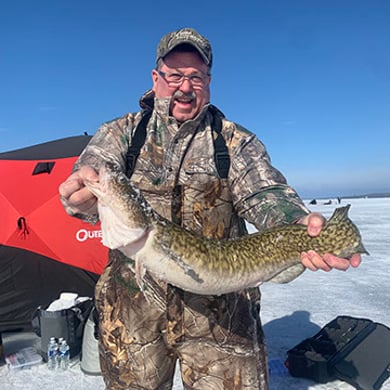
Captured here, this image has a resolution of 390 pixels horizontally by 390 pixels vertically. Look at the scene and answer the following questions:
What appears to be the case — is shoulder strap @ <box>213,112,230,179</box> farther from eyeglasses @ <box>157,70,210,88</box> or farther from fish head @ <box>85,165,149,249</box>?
fish head @ <box>85,165,149,249</box>

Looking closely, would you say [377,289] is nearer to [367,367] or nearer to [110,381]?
[367,367]

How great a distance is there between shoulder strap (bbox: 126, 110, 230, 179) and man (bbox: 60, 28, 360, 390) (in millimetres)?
13

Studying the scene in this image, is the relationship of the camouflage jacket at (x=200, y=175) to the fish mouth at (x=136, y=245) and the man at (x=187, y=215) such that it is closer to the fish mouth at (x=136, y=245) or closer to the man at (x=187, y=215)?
the man at (x=187, y=215)

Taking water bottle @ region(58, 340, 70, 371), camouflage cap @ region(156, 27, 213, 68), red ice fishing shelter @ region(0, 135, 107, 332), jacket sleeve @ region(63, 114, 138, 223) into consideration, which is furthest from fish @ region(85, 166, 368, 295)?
red ice fishing shelter @ region(0, 135, 107, 332)

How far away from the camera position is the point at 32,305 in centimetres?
621

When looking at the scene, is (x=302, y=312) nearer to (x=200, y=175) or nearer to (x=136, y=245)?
(x=200, y=175)

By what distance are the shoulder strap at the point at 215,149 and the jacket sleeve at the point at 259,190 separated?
0.05m

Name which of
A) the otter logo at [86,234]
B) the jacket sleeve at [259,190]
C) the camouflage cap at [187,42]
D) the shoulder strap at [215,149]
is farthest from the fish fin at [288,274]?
the otter logo at [86,234]

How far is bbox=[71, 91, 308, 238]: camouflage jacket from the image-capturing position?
9.31ft

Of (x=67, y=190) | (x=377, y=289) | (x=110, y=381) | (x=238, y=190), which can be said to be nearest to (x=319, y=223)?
(x=238, y=190)

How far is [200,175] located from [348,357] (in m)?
3.06

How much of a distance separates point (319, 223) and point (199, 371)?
1338 millimetres

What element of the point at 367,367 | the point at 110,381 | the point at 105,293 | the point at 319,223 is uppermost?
the point at 319,223

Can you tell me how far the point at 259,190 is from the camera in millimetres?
2836
